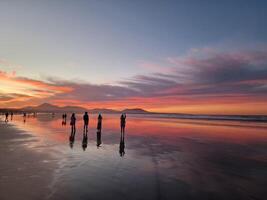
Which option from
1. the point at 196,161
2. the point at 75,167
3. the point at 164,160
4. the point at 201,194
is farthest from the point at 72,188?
the point at 196,161

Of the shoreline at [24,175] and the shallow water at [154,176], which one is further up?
the shoreline at [24,175]

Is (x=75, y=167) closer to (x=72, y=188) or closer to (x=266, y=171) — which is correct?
(x=72, y=188)

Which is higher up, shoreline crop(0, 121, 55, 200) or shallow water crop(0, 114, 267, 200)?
shoreline crop(0, 121, 55, 200)

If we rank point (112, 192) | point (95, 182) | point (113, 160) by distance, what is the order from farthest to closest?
1. point (113, 160)
2. point (95, 182)
3. point (112, 192)

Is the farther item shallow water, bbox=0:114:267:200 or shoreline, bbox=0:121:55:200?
shallow water, bbox=0:114:267:200

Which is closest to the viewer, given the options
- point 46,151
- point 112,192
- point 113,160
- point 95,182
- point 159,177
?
point 112,192

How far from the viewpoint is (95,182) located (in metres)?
9.83

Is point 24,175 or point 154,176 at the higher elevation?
point 24,175

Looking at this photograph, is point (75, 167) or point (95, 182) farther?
point (75, 167)

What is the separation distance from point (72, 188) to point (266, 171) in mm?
10137

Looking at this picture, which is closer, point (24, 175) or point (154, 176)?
point (24, 175)

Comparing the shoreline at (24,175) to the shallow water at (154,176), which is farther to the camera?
the shallow water at (154,176)

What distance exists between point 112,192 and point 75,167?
4.20 m

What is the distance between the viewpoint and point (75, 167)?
1227cm
